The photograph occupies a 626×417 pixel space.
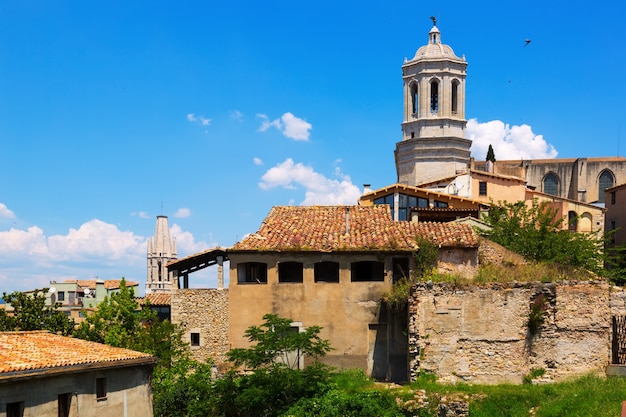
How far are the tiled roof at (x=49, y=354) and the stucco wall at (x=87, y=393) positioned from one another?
0.34 meters

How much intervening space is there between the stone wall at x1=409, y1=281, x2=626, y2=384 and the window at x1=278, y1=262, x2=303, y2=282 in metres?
5.46

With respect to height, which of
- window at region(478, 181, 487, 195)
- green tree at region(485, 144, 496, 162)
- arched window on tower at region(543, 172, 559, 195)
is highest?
green tree at region(485, 144, 496, 162)

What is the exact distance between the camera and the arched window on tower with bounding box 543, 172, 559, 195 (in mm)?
62812

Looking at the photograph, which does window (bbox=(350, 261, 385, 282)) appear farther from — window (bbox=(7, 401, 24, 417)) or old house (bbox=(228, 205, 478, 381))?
window (bbox=(7, 401, 24, 417))

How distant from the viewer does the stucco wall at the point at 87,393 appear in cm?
1709

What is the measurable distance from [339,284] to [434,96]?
3307 centimetres

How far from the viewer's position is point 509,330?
74.0 feet

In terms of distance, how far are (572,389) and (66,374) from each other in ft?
49.7

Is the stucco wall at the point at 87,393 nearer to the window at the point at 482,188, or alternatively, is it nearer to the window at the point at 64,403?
the window at the point at 64,403

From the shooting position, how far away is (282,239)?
27031 mm

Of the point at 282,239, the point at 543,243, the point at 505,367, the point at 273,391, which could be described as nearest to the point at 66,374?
the point at 273,391

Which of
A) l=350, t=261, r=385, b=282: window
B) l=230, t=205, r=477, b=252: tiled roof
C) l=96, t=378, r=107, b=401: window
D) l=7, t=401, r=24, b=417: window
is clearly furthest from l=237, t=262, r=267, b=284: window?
l=7, t=401, r=24, b=417: window

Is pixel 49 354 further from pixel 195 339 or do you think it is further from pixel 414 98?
pixel 414 98

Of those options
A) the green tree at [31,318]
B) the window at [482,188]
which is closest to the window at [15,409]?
the green tree at [31,318]
